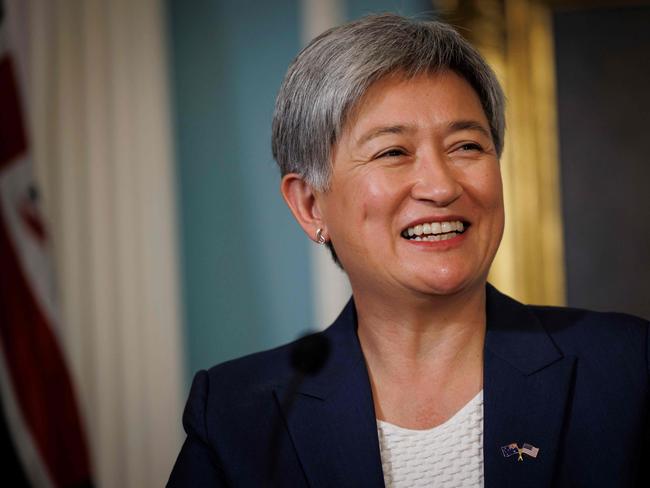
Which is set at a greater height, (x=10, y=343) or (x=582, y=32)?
(x=582, y=32)

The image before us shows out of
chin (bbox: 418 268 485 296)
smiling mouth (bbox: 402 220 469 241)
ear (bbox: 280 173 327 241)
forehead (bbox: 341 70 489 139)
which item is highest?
forehead (bbox: 341 70 489 139)

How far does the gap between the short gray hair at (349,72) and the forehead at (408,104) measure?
0.02 meters

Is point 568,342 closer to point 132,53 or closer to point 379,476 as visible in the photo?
point 379,476

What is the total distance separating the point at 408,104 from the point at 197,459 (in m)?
0.88

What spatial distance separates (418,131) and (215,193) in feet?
6.78

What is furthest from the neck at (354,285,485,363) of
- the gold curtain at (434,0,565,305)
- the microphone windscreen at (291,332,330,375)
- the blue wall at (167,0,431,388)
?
the blue wall at (167,0,431,388)

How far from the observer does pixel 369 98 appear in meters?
1.61

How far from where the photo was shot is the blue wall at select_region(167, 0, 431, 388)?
3.49 m

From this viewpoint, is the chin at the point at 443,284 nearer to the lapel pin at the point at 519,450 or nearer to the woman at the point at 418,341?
the woman at the point at 418,341

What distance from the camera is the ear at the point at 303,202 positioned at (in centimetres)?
181

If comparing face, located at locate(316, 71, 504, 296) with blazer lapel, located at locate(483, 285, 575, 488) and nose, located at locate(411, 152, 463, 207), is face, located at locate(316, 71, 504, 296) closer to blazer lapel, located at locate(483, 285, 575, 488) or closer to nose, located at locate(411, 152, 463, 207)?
nose, located at locate(411, 152, 463, 207)

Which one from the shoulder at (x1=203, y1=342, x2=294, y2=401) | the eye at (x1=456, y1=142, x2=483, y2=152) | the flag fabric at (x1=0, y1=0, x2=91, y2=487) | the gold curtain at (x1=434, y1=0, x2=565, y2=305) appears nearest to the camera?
the eye at (x1=456, y1=142, x2=483, y2=152)

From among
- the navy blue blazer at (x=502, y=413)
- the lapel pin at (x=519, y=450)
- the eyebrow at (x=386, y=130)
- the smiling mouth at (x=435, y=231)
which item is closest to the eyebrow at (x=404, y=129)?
the eyebrow at (x=386, y=130)

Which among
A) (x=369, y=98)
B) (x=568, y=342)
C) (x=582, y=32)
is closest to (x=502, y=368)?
(x=568, y=342)
